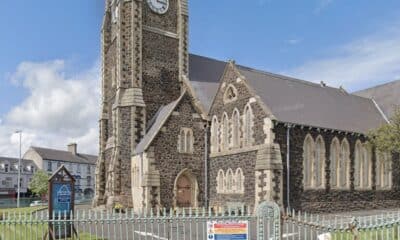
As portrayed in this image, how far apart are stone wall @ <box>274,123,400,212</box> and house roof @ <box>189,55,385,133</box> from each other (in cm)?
56

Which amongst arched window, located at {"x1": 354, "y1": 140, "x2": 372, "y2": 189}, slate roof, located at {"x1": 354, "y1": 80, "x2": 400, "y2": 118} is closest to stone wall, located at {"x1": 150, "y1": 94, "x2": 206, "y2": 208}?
arched window, located at {"x1": 354, "y1": 140, "x2": 372, "y2": 189}

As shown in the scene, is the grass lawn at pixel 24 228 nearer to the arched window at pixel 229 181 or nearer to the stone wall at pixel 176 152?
the stone wall at pixel 176 152

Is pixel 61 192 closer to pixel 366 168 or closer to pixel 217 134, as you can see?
pixel 217 134

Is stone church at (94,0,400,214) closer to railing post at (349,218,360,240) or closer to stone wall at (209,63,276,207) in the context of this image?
→ stone wall at (209,63,276,207)

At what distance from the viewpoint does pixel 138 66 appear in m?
31.7

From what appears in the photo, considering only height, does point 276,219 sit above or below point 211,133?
below

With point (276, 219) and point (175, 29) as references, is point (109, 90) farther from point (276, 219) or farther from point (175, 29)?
point (276, 219)

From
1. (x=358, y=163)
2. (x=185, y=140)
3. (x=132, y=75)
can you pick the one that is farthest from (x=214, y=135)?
(x=358, y=163)

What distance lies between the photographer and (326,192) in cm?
2592

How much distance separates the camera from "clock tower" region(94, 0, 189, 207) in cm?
3011

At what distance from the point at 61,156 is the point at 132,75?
2352 inches

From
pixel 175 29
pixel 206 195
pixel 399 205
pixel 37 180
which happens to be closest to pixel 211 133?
pixel 206 195

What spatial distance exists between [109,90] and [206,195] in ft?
41.6

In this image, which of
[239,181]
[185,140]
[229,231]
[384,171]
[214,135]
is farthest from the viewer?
[384,171]
